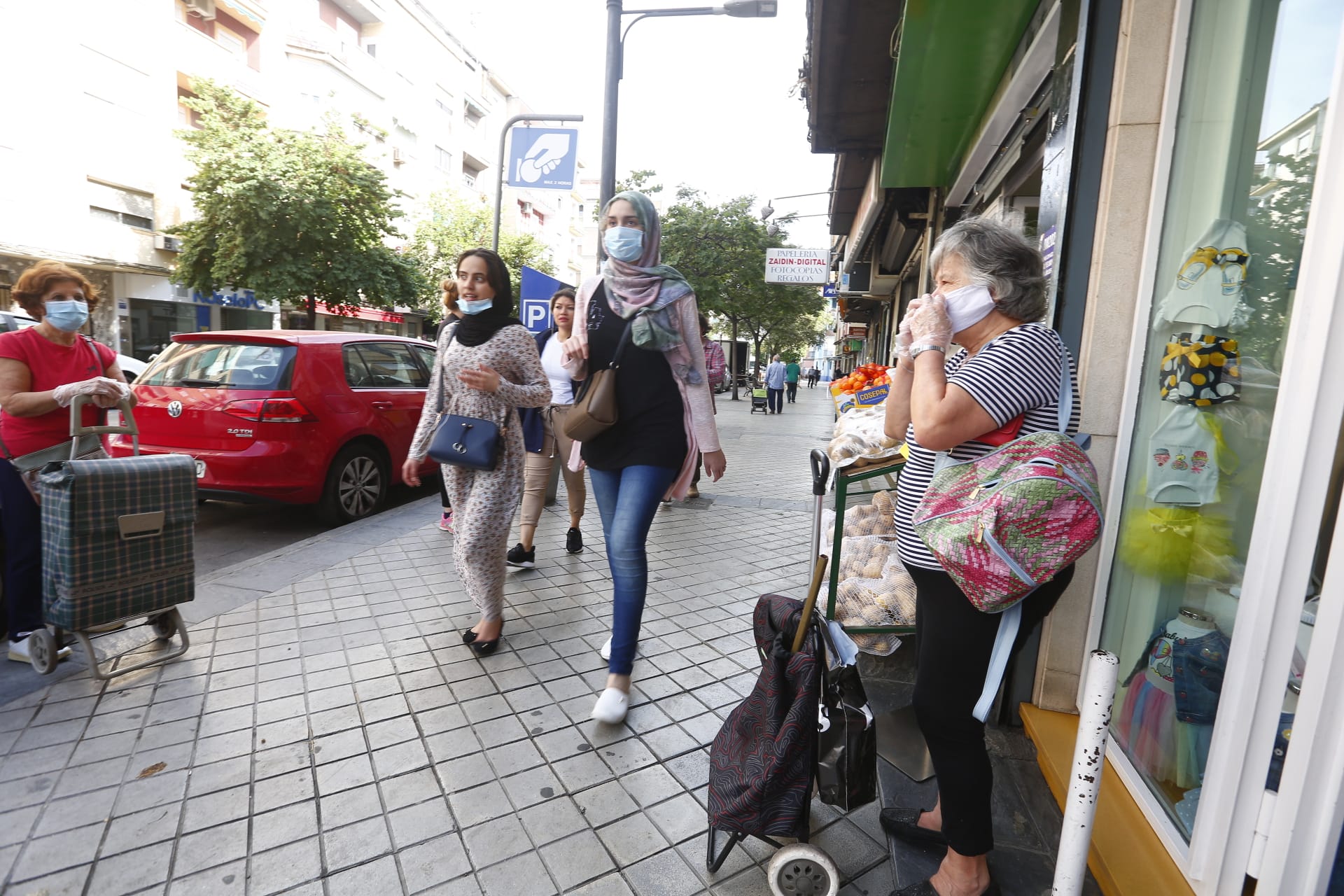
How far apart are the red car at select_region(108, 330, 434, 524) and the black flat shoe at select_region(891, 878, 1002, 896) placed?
495 centimetres

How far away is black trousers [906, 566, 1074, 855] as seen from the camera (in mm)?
1699

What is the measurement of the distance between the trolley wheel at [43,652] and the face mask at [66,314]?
1.29 m

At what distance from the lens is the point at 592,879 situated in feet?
6.41

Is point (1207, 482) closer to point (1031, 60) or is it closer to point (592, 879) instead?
point (592, 879)

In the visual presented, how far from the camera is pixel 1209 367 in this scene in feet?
6.69

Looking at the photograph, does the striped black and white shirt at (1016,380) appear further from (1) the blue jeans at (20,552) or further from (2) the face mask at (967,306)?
(1) the blue jeans at (20,552)

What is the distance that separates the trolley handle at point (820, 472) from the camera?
2.21m

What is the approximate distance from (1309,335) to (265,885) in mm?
2822

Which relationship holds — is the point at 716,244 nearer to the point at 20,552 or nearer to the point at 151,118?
the point at 151,118

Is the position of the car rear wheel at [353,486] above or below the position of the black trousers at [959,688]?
below

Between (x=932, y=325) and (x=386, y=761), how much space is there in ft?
7.43

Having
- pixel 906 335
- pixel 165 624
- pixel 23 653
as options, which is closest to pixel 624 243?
pixel 906 335

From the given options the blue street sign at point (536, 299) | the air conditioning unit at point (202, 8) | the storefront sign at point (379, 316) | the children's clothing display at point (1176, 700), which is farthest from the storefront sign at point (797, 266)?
the air conditioning unit at point (202, 8)

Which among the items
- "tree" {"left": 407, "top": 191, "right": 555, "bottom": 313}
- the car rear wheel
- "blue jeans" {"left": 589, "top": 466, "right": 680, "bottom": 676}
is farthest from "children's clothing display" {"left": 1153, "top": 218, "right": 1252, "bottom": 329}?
"tree" {"left": 407, "top": 191, "right": 555, "bottom": 313}
